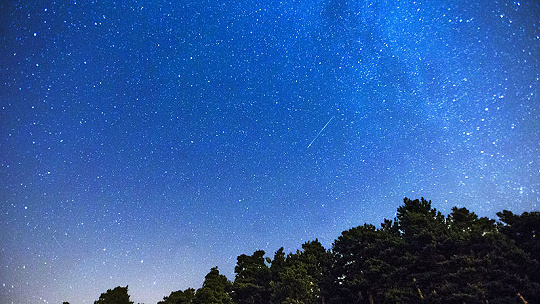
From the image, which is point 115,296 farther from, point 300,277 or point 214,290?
point 300,277

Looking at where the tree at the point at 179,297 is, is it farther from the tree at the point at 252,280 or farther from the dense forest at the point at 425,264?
the tree at the point at 252,280

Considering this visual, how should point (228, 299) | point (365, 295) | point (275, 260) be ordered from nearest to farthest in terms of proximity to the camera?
point (365, 295)
point (228, 299)
point (275, 260)

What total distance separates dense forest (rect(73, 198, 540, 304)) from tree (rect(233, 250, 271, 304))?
3431 mm

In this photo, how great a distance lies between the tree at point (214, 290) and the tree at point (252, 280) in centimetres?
197

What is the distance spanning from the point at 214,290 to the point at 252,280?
20.0 feet

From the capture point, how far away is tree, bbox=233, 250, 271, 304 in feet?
131

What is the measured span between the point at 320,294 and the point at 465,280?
15.0m

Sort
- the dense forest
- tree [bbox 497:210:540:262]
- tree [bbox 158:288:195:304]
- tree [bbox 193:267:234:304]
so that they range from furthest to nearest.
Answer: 1. tree [bbox 158:288:195:304]
2. tree [bbox 193:267:234:304]
3. tree [bbox 497:210:540:262]
4. the dense forest

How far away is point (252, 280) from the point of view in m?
42.2

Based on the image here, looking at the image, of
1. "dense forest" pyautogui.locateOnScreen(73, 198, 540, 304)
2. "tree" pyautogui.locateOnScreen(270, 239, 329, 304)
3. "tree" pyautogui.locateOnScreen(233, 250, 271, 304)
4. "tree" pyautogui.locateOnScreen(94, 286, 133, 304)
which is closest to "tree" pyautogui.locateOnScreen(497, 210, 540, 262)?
"dense forest" pyautogui.locateOnScreen(73, 198, 540, 304)

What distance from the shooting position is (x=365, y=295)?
29.4 m

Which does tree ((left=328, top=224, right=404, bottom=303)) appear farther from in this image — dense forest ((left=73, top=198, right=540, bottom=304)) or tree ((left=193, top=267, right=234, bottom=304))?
tree ((left=193, top=267, right=234, bottom=304))

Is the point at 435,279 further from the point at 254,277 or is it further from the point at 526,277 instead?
the point at 254,277

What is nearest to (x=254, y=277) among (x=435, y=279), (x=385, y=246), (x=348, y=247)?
(x=348, y=247)
